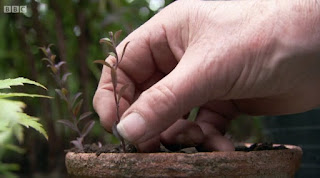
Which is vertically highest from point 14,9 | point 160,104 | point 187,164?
point 14,9

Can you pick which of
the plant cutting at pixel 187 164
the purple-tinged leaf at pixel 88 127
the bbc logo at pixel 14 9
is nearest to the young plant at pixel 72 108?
the purple-tinged leaf at pixel 88 127

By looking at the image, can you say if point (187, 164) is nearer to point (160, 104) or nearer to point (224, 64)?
point (160, 104)

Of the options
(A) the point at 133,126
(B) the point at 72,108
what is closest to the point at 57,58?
(B) the point at 72,108

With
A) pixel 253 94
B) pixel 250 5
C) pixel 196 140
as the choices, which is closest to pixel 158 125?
pixel 196 140

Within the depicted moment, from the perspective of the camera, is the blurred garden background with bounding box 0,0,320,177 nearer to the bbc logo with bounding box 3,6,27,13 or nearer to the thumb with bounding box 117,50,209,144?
the bbc logo with bounding box 3,6,27,13

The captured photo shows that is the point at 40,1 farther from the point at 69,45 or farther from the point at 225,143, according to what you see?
the point at 225,143

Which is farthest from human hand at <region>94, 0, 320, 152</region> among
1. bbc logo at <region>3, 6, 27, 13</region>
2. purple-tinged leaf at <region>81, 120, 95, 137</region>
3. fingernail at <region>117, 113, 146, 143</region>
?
bbc logo at <region>3, 6, 27, 13</region>

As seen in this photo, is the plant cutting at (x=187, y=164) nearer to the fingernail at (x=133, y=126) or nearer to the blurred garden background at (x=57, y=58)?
the fingernail at (x=133, y=126)
